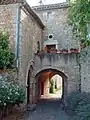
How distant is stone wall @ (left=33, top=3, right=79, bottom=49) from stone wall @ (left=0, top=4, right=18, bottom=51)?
25.3 ft

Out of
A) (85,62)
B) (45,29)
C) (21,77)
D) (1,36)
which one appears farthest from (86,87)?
(45,29)

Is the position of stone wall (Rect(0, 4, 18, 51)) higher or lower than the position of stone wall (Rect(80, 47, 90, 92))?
higher

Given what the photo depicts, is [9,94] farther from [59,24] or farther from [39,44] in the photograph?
[59,24]

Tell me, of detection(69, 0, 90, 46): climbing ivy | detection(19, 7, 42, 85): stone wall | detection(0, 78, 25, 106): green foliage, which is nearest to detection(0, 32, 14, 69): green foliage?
detection(19, 7, 42, 85): stone wall

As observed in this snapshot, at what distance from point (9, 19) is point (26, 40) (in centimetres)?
204

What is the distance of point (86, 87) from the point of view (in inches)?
626

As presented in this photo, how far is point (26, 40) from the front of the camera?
1645 cm

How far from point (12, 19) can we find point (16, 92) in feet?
16.6

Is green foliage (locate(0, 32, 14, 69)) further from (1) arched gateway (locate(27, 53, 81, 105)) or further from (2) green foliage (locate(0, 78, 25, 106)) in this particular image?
(1) arched gateway (locate(27, 53, 81, 105))

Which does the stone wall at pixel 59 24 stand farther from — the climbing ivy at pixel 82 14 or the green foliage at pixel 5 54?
the climbing ivy at pixel 82 14

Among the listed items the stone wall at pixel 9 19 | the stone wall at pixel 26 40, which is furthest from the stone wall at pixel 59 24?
the stone wall at pixel 9 19

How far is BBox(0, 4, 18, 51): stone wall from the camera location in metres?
15.0

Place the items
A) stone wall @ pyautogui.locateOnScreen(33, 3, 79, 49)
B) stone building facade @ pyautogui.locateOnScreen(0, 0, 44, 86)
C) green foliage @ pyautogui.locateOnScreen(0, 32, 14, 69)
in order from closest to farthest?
1. green foliage @ pyautogui.locateOnScreen(0, 32, 14, 69)
2. stone building facade @ pyautogui.locateOnScreen(0, 0, 44, 86)
3. stone wall @ pyautogui.locateOnScreen(33, 3, 79, 49)

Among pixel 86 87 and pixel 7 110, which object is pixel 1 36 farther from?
pixel 86 87
